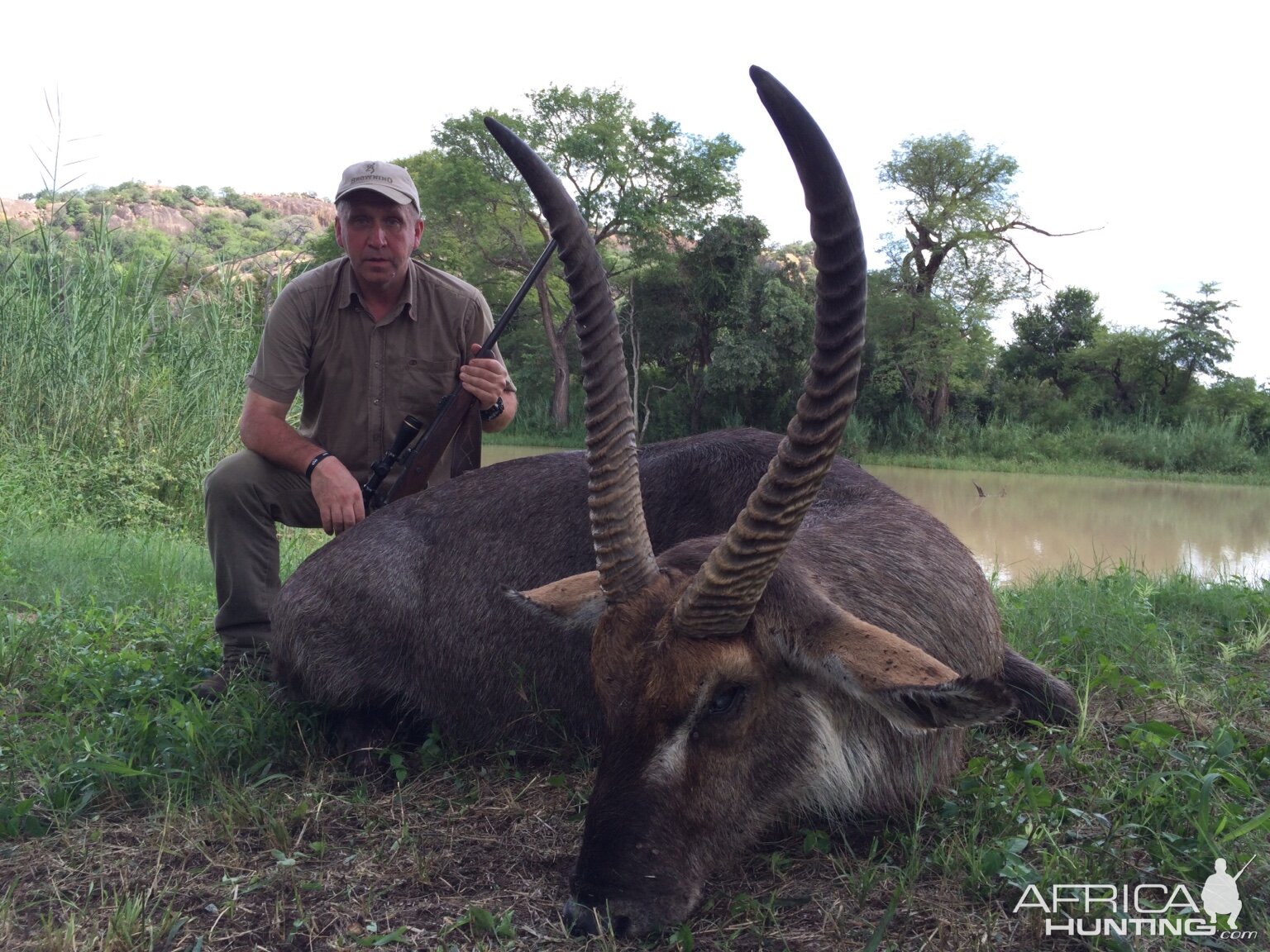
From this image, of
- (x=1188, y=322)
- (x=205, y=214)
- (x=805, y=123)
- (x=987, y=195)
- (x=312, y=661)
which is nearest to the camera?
(x=805, y=123)

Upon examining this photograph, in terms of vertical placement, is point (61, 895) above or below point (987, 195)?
below

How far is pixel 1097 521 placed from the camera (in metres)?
14.4

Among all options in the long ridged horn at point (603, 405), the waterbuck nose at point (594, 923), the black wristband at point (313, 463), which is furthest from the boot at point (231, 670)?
the waterbuck nose at point (594, 923)

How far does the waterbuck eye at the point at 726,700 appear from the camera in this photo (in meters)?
2.24

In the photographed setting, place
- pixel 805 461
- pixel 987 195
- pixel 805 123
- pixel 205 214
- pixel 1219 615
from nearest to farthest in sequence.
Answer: pixel 805 123 < pixel 805 461 < pixel 1219 615 < pixel 987 195 < pixel 205 214

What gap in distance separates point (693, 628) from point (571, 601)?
1.85 feet

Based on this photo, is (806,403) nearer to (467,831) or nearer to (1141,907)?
(1141,907)

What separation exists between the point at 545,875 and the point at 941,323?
30.4 meters

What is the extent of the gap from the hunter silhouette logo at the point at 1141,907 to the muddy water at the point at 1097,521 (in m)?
3.64

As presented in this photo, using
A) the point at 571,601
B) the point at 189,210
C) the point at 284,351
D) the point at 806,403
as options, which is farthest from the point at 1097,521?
the point at 189,210

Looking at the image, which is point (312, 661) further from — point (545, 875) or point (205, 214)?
point (205, 214)

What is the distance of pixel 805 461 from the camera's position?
2.19 metres

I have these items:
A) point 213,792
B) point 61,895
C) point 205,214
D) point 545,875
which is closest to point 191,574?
point 213,792

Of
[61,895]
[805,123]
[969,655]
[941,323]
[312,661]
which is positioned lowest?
[61,895]
